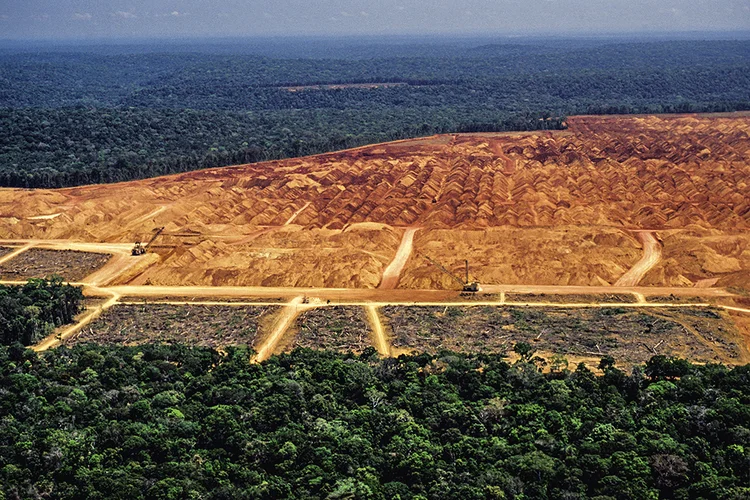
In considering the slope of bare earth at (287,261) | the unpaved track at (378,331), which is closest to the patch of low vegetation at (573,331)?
the unpaved track at (378,331)

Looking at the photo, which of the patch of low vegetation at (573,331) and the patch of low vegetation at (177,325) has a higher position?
the patch of low vegetation at (573,331)

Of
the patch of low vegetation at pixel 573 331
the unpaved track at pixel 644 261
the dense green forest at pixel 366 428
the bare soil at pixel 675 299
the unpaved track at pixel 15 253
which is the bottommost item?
the unpaved track at pixel 15 253

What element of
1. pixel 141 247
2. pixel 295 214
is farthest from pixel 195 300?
pixel 295 214

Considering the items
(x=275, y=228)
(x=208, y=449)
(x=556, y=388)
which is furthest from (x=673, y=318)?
(x=275, y=228)

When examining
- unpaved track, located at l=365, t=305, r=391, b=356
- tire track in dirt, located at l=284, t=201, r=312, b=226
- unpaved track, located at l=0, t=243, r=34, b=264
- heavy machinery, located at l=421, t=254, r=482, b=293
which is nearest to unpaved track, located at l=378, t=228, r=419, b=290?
heavy machinery, located at l=421, t=254, r=482, b=293

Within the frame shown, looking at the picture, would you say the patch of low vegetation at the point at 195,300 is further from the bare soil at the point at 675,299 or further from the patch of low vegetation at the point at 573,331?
the bare soil at the point at 675,299

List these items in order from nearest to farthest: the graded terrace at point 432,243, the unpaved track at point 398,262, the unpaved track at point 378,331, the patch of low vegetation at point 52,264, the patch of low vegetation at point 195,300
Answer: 1. the unpaved track at point 378,331
2. the graded terrace at point 432,243
3. the patch of low vegetation at point 195,300
4. the unpaved track at point 398,262
5. the patch of low vegetation at point 52,264
